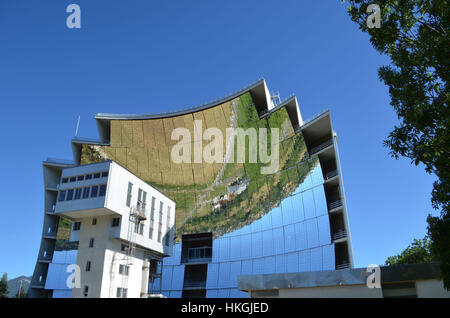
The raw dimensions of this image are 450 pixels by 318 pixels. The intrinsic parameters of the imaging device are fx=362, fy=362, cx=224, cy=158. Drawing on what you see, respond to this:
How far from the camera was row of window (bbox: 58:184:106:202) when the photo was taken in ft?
91.8

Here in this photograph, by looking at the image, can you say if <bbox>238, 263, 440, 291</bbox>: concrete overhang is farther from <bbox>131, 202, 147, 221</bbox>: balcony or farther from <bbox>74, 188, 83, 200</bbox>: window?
<bbox>74, 188, 83, 200</bbox>: window

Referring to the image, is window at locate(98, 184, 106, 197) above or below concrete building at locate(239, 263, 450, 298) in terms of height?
above

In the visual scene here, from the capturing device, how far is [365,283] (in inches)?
536

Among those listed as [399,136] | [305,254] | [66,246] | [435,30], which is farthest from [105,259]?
[66,246]

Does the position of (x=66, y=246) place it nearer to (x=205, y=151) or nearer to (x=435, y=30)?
(x=205, y=151)

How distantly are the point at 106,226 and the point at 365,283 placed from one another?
21.1 m

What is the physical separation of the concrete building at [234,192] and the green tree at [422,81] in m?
25.3

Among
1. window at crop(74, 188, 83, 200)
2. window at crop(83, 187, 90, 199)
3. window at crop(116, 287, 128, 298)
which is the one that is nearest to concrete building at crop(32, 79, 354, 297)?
window at crop(74, 188, 83, 200)

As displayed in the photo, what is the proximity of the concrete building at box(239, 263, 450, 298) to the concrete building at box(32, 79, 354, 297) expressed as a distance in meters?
20.9

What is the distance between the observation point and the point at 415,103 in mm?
10625

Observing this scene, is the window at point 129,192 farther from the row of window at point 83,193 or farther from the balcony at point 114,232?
the row of window at point 83,193

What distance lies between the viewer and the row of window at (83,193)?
91.8ft

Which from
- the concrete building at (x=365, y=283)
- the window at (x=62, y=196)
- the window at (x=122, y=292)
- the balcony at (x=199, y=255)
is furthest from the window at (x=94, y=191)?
the balcony at (x=199, y=255)

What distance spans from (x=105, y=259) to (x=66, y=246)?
31.3 metres
